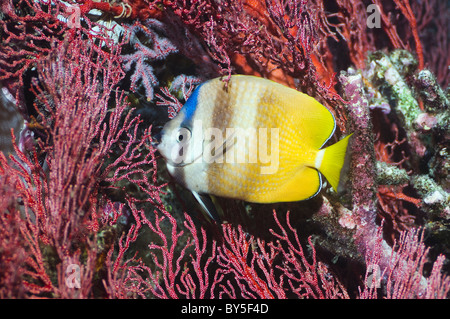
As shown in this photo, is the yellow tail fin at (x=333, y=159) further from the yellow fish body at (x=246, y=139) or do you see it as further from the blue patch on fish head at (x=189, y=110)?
the blue patch on fish head at (x=189, y=110)

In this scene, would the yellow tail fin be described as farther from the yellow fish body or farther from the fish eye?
the fish eye

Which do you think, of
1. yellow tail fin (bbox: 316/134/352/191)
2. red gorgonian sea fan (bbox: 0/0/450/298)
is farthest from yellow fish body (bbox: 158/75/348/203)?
red gorgonian sea fan (bbox: 0/0/450/298)

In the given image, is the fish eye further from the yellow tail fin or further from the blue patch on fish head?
the yellow tail fin

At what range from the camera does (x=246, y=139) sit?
5.97ft

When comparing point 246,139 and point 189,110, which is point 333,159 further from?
point 189,110

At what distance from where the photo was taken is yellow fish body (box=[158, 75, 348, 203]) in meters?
1.79

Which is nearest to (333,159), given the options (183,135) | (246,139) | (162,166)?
(246,139)

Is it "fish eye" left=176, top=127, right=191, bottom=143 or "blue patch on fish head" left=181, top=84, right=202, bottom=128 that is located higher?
"blue patch on fish head" left=181, top=84, right=202, bottom=128

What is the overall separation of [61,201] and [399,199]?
289 centimetres

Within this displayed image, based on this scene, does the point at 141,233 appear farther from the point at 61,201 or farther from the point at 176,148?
the point at 176,148

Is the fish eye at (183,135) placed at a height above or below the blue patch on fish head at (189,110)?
below

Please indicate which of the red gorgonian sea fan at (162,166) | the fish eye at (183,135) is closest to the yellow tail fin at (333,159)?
the red gorgonian sea fan at (162,166)

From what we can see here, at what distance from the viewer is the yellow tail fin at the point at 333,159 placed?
1812 mm
